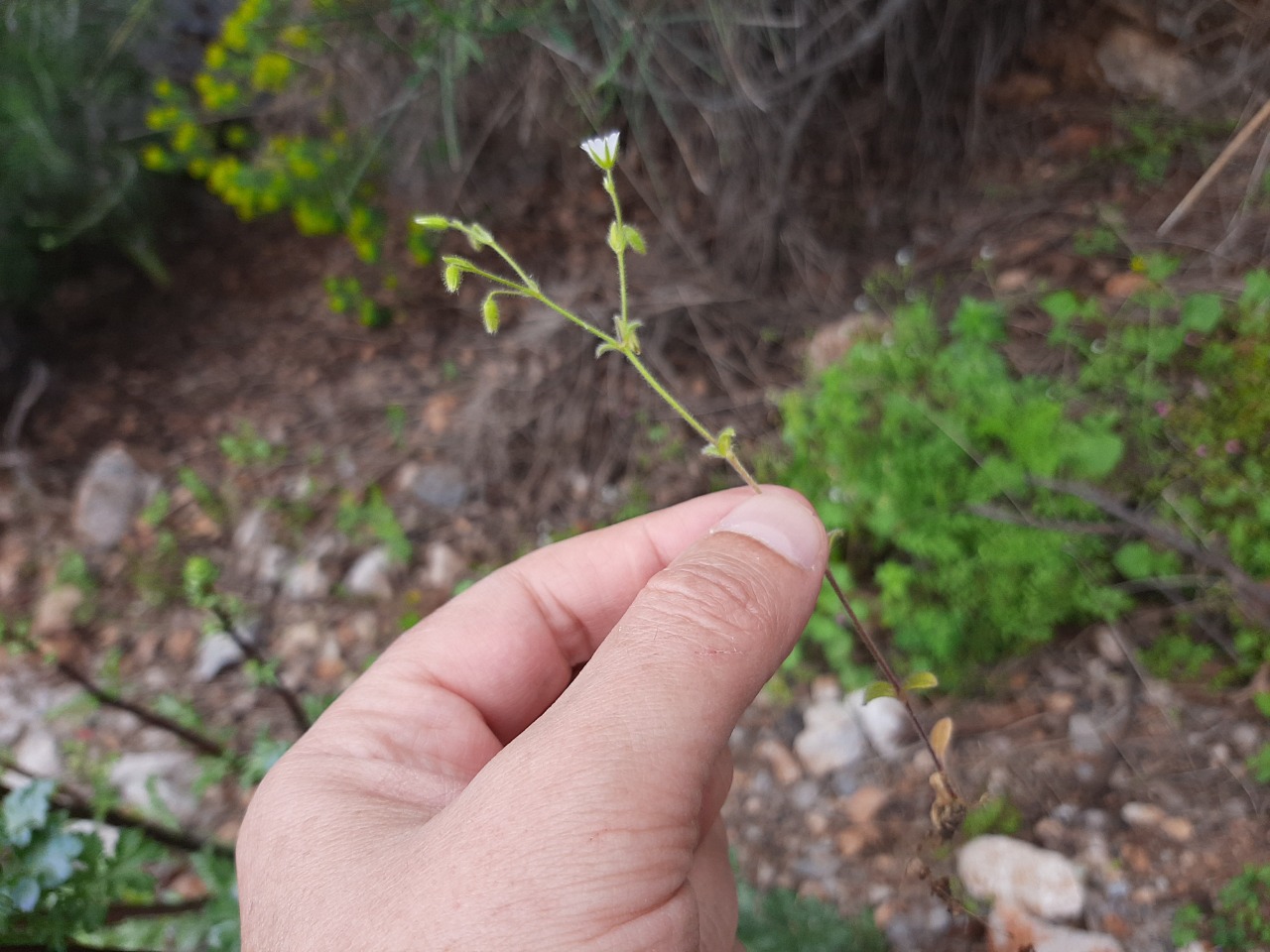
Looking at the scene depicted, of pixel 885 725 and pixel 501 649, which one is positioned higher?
pixel 501 649

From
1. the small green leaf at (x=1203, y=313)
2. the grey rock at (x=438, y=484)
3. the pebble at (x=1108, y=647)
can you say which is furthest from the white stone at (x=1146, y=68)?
the grey rock at (x=438, y=484)

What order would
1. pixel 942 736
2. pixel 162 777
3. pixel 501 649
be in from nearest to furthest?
1. pixel 942 736
2. pixel 501 649
3. pixel 162 777

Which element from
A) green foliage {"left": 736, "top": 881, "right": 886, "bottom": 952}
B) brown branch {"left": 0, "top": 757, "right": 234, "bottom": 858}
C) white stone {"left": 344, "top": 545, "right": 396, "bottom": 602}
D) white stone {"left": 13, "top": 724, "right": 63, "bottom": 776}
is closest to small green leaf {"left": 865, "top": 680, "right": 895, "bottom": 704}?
green foliage {"left": 736, "top": 881, "right": 886, "bottom": 952}

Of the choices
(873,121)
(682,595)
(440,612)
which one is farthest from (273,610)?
(873,121)

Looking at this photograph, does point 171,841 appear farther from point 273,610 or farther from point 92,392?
point 92,392

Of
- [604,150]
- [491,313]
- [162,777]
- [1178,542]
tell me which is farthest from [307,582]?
[1178,542]

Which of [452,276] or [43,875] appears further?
[43,875]

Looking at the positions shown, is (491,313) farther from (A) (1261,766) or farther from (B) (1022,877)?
(A) (1261,766)
